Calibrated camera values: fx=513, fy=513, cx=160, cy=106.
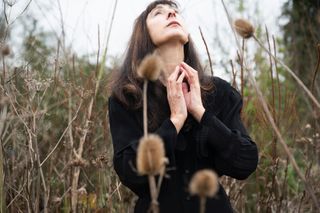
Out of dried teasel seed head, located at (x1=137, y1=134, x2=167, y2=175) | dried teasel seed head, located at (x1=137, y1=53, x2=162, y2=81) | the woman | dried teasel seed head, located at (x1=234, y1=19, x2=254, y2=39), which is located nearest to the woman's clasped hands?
the woman

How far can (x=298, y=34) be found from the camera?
30.2 feet

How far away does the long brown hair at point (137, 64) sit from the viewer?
2.20 metres

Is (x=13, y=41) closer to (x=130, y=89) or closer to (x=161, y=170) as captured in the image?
(x=130, y=89)

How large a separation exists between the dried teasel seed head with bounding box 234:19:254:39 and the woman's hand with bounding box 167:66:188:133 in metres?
0.42

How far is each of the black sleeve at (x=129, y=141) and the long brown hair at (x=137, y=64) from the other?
0.16 ft

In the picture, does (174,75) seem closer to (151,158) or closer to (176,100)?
(176,100)

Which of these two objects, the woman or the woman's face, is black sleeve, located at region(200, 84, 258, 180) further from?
the woman's face

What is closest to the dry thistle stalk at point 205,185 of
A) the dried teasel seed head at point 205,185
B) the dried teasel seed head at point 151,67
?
the dried teasel seed head at point 205,185

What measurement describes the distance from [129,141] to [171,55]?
0.42 meters

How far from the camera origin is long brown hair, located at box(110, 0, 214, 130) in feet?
7.22

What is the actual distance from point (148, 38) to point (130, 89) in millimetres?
304

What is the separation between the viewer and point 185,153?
6.97 ft

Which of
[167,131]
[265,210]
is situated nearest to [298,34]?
[265,210]

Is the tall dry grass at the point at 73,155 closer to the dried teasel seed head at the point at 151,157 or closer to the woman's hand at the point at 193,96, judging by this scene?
the woman's hand at the point at 193,96
